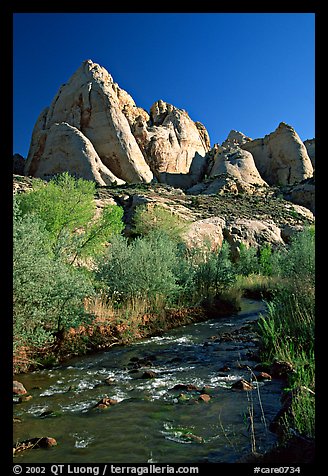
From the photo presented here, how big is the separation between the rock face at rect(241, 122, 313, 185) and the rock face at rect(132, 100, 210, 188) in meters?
8.27

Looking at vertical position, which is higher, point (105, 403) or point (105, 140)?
point (105, 140)

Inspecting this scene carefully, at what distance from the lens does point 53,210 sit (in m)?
12.9

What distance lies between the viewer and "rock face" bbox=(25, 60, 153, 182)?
45344 millimetres

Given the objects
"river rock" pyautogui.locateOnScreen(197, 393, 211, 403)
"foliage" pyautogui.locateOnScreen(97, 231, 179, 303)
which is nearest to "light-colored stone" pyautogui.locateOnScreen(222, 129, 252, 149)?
"foliage" pyautogui.locateOnScreen(97, 231, 179, 303)

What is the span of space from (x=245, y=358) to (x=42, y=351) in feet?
12.6

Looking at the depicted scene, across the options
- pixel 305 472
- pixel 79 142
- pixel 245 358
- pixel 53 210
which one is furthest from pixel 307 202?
pixel 305 472

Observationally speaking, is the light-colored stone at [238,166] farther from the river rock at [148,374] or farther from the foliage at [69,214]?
the river rock at [148,374]

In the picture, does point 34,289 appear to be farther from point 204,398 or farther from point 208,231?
point 208,231

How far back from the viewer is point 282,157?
52500mm

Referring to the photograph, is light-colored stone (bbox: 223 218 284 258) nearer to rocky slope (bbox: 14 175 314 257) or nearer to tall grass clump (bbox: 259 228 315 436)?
rocky slope (bbox: 14 175 314 257)

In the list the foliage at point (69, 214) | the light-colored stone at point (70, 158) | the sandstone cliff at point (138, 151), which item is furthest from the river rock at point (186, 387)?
the light-colored stone at point (70, 158)

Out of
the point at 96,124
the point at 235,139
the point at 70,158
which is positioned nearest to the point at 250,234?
the point at 70,158

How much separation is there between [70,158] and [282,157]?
28.2 meters
